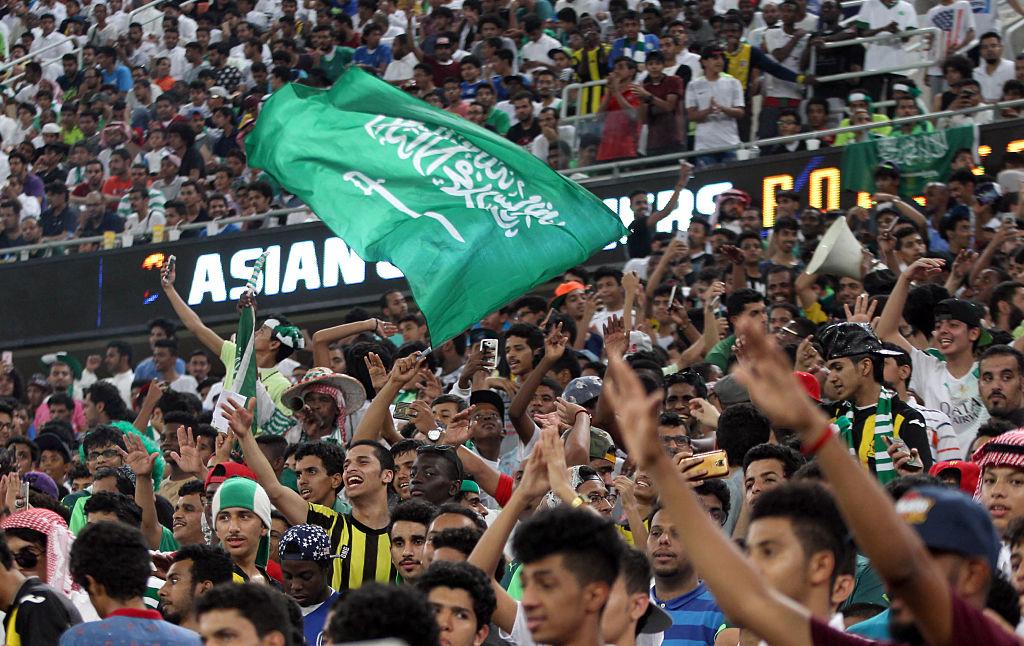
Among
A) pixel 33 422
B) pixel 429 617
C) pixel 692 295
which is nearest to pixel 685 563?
pixel 429 617

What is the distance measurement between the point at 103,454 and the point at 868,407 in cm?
452

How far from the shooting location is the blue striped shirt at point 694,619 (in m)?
6.08

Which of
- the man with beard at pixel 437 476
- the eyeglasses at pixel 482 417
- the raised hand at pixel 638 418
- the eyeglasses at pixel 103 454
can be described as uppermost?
the raised hand at pixel 638 418

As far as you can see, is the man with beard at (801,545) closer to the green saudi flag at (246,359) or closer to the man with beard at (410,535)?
the man with beard at (410,535)

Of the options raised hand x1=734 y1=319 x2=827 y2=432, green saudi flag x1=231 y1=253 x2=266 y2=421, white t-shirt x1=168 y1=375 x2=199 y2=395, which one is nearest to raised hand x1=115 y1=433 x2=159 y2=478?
green saudi flag x1=231 y1=253 x2=266 y2=421

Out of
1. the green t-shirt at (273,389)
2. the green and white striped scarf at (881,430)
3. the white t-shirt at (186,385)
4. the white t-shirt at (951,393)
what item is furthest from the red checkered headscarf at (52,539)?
the white t-shirt at (186,385)

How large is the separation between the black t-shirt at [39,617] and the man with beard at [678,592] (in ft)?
6.62

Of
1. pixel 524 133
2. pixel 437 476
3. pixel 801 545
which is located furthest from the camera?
pixel 524 133

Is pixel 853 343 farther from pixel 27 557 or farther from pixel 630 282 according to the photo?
pixel 630 282

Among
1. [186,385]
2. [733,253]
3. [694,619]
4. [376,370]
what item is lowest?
[186,385]

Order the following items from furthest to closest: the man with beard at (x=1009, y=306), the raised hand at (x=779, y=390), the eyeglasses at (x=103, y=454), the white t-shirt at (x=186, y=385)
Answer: the white t-shirt at (x=186, y=385), the eyeglasses at (x=103, y=454), the man with beard at (x=1009, y=306), the raised hand at (x=779, y=390)

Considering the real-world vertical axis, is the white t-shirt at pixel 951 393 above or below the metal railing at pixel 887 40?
above

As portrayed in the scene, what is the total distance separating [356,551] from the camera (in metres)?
7.32

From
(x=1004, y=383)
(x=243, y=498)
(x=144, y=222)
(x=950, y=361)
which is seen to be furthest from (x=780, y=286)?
(x=144, y=222)
